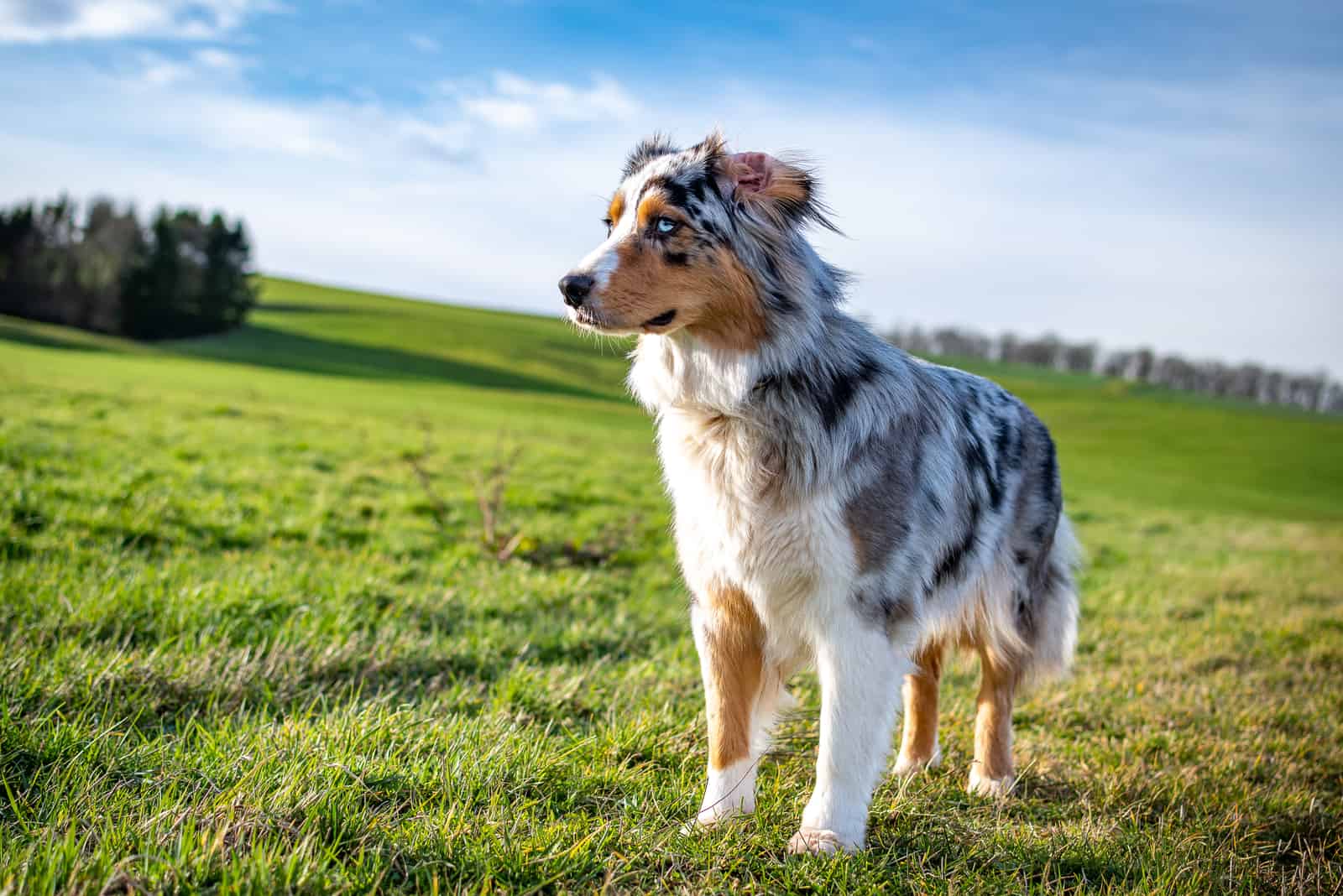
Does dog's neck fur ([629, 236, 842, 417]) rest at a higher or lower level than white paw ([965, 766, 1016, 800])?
higher

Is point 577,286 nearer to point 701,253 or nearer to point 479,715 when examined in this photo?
point 701,253

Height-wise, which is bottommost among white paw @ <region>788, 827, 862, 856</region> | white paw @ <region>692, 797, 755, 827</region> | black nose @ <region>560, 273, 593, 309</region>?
white paw @ <region>692, 797, 755, 827</region>

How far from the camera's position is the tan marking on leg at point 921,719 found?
4.53 metres

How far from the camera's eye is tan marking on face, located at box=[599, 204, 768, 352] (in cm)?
329

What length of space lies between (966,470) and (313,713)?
322 centimetres

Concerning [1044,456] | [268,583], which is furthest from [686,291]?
[268,583]

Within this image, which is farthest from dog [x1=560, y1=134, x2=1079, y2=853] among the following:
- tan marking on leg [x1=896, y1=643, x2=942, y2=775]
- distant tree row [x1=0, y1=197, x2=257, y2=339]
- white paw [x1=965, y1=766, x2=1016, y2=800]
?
distant tree row [x1=0, y1=197, x2=257, y2=339]

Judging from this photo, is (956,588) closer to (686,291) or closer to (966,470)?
(966,470)

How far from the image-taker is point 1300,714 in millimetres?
5844

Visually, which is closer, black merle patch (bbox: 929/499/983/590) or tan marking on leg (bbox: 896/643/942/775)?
black merle patch (bbox: 929/499/983/590)

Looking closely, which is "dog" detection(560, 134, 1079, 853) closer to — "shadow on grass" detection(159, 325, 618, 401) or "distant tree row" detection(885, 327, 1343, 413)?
"shadow on grass" detection(159, 325, 618, 401)

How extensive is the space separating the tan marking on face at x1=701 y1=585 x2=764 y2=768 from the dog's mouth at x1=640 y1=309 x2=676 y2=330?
109 centimetres

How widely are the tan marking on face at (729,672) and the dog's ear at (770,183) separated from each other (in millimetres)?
1536

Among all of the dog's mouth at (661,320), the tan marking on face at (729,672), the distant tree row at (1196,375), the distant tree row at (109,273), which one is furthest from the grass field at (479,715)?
the distant tree row at (1196,375)
